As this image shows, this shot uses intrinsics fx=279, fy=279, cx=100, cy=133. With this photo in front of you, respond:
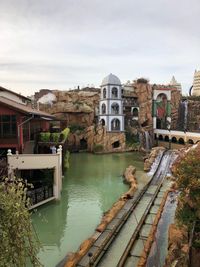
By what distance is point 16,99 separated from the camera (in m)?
30.5

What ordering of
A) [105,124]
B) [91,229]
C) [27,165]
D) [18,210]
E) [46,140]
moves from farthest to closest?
[105,124], [46,140], [27,165], [91,229], [18,210]

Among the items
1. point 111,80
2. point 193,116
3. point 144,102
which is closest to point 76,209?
point 111,80

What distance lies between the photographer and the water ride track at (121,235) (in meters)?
12.5

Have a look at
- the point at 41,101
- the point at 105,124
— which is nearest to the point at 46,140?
the point at 105,124

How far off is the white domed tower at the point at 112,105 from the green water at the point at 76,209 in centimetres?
1733

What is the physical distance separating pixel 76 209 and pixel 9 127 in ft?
26.2

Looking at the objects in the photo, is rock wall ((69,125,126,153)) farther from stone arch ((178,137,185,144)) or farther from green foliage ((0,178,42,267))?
green foliage ((0,178,42,267))

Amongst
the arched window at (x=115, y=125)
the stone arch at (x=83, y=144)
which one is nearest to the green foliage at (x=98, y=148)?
the stone arch at (x=83, y=144)

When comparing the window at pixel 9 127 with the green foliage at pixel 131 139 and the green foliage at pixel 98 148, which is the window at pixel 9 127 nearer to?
the green foliage at pixel 98 148

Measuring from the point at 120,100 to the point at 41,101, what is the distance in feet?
51.7

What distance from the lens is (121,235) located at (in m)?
15.4

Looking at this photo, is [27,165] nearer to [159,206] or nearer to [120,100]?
[159,206]

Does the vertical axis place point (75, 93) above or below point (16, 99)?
above

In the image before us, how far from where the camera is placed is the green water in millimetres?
14930
